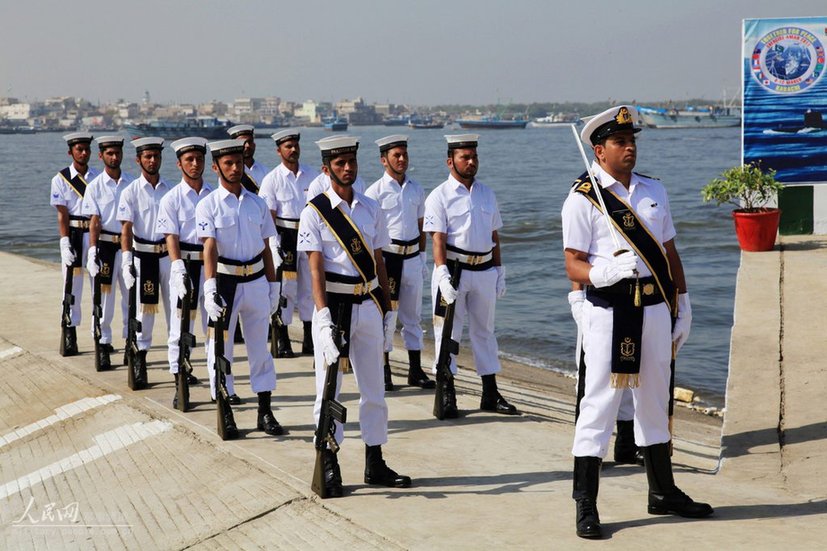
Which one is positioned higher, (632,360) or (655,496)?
(632,360)

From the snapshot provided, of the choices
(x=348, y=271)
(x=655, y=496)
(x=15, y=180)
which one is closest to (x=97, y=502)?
(x=348, y=271)

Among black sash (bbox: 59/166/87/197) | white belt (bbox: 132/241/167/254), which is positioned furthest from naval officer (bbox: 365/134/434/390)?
black sash (bbox: 59/166/87/197)

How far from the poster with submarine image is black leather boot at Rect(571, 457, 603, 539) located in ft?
35.1

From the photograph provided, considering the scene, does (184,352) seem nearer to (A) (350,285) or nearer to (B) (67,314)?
(A) (350,285)

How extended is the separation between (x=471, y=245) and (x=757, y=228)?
23.7 ft

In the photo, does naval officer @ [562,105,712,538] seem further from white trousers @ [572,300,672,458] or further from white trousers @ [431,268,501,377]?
white trousers @ [431,268,501,377]

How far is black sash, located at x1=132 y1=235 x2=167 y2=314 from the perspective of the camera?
9.18m

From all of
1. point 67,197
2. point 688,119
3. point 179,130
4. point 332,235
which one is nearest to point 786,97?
point 67,197

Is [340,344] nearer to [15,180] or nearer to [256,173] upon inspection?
[256,173]

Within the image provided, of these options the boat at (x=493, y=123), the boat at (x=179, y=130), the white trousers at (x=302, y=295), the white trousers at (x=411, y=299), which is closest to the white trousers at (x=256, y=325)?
the white trousers at (x=411, y=299)

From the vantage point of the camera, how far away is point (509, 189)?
46.7m

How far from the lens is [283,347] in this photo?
1044 cm

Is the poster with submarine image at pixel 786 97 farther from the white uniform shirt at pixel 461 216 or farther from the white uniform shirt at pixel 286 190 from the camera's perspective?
the white uniform shirt at pixel 461 216

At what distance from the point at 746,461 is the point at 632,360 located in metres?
2.05
